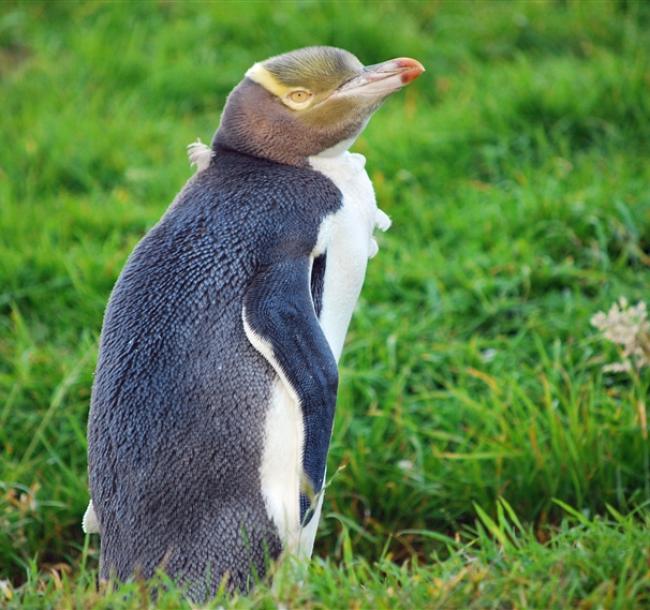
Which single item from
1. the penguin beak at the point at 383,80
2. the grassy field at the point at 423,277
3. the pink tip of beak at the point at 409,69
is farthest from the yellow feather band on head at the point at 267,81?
the grassy field at the point at 423,277

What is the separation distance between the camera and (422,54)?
574cm

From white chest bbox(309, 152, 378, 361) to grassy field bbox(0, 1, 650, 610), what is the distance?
47cm

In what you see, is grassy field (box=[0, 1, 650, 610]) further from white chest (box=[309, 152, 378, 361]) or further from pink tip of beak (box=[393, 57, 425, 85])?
pink tip of beak (box=[393, 57, 425, 85])

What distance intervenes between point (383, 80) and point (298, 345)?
625 mm

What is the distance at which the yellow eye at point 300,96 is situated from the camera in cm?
247

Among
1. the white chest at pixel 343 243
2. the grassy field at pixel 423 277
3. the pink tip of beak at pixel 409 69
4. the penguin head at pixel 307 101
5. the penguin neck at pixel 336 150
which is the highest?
the pink tip of beak at pixel 409 69

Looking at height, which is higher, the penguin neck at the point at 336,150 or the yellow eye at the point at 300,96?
the yellow eye at the point at 300,96

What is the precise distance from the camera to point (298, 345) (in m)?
2.25

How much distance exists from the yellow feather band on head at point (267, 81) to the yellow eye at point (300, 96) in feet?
0.05

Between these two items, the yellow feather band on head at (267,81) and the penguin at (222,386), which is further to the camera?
the yellow feather band on head at (267,81)

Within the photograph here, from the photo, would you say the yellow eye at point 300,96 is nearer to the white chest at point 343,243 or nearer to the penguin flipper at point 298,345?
the white chest at point 343,243

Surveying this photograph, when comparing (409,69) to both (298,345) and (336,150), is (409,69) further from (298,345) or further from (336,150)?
(298,345)

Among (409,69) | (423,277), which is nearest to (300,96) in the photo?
(409,69)

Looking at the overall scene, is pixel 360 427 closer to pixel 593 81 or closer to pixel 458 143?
pixel 458 143
